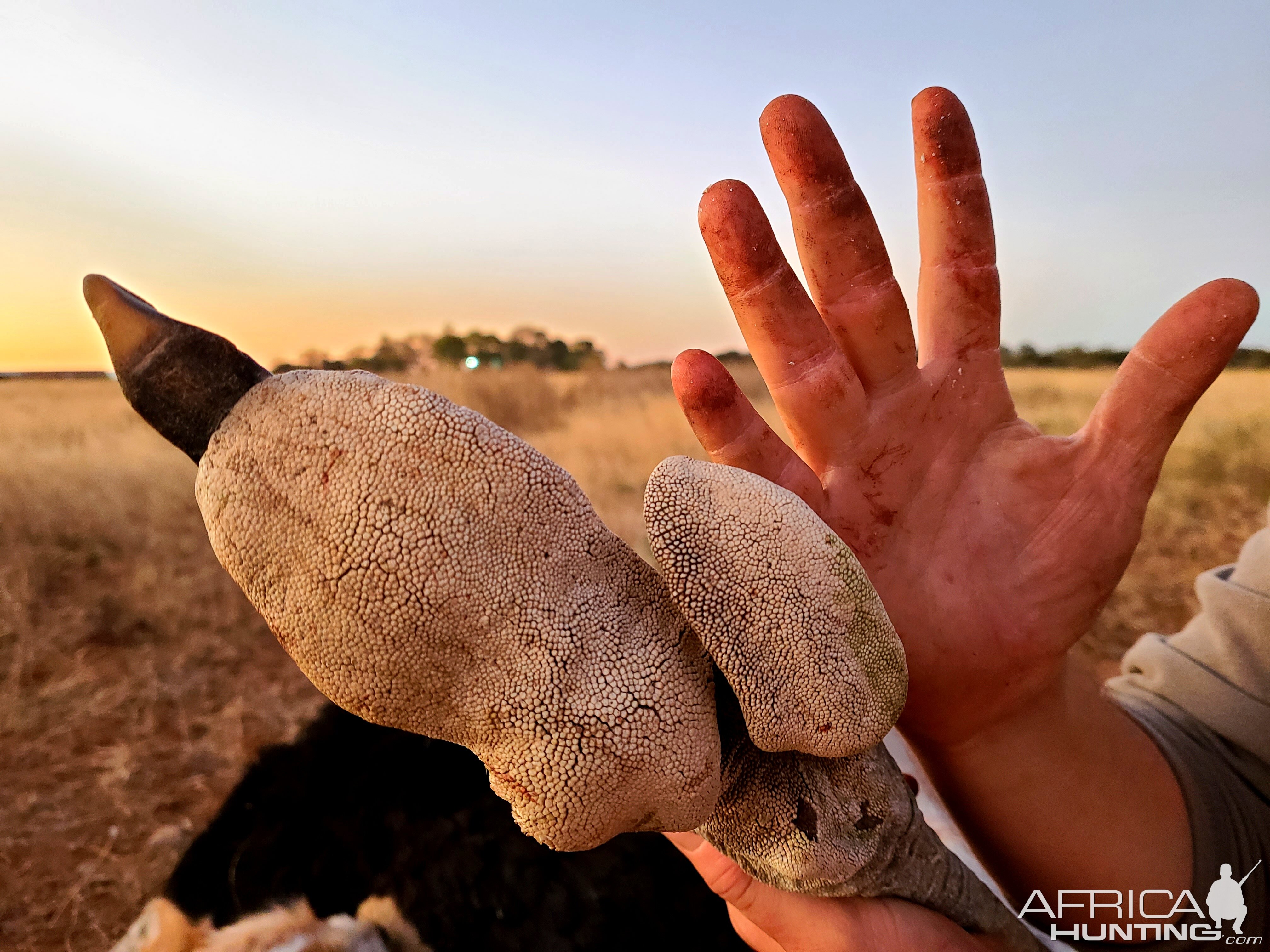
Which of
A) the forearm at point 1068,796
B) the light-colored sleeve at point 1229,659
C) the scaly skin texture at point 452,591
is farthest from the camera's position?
the light-colored sleeve at point 1229,659

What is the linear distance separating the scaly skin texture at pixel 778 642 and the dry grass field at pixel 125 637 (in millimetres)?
841

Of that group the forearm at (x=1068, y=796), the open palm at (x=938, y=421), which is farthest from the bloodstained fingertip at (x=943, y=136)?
the forearm at (x=1068, y=796)

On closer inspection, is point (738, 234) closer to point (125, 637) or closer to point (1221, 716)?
point (1221, 716)

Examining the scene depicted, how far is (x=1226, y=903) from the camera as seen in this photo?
76cm

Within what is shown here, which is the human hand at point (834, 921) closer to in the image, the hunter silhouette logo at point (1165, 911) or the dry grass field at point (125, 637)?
the hunter silhouette logo at point (1165, 911)

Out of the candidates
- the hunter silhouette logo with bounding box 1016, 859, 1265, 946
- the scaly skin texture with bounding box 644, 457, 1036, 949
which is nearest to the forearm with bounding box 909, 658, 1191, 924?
the hunter silhouette logo with bounding box 1016, 859, 1265, 946

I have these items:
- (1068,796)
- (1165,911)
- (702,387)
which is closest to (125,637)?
(702,387)

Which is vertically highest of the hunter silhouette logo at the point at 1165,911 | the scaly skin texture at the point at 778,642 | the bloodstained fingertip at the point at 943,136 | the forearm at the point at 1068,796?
the bloodstained fingertip at the point at 943,136

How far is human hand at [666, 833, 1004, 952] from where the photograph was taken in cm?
57

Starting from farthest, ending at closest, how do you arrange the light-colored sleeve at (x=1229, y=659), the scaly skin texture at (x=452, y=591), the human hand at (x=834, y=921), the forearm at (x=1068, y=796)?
the light-colored sleeve at (x=1229, y=659) < the forearm at (x=1068, y=796) < the human hand at (x=834, y=921) < the scaly skin texture at (x=452, y=591)

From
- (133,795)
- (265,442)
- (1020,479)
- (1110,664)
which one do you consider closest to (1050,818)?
(1020,479)

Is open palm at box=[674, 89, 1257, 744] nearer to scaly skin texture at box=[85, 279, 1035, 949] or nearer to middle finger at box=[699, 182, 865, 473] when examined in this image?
middle finger at box=[699, 182, 865, 473]

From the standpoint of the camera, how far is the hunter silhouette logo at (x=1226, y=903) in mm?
762

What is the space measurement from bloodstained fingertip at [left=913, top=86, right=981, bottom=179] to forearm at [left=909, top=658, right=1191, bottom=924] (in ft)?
1.85
